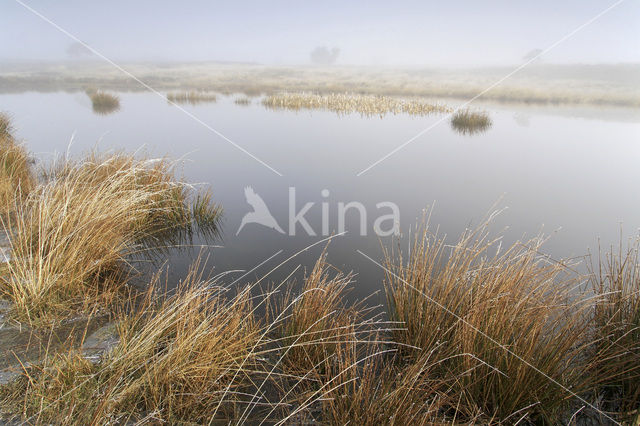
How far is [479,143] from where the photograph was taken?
8.84 m

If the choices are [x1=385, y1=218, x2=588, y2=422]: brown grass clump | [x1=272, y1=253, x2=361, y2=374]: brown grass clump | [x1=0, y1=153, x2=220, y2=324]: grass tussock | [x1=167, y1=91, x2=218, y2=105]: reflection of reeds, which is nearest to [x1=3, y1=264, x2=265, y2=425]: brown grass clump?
[x1=272, y1=253, x2=361, y2=374]: brown grass clump

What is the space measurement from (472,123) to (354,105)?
5.14 meters

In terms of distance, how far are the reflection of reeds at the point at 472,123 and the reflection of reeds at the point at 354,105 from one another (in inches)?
93.7

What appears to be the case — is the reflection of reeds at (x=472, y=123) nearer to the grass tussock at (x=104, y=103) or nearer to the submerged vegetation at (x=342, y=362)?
the submerged vegetation at (x=342, y=362)

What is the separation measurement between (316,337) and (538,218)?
401cm

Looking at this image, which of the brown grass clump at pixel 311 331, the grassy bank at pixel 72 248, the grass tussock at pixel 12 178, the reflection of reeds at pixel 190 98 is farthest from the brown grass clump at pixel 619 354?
the reflection of reeds at pixel 190 98

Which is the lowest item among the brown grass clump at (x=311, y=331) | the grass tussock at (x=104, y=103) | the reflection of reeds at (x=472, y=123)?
the brown grass clump at (x=311, y=331)

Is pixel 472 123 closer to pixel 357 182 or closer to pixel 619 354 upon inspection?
pixel 357 182

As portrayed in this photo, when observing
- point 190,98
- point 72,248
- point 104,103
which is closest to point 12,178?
point 72,248

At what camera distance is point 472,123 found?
1047 centimetres

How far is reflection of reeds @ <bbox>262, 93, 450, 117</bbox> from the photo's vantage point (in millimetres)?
13430

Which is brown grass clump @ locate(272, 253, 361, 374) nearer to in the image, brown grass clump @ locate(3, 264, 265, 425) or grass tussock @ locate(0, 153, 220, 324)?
brown grass clump @ locate(3, 264, 265, 425)

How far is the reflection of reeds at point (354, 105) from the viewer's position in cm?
1343

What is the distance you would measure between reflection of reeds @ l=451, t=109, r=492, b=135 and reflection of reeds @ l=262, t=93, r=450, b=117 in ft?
7.81
